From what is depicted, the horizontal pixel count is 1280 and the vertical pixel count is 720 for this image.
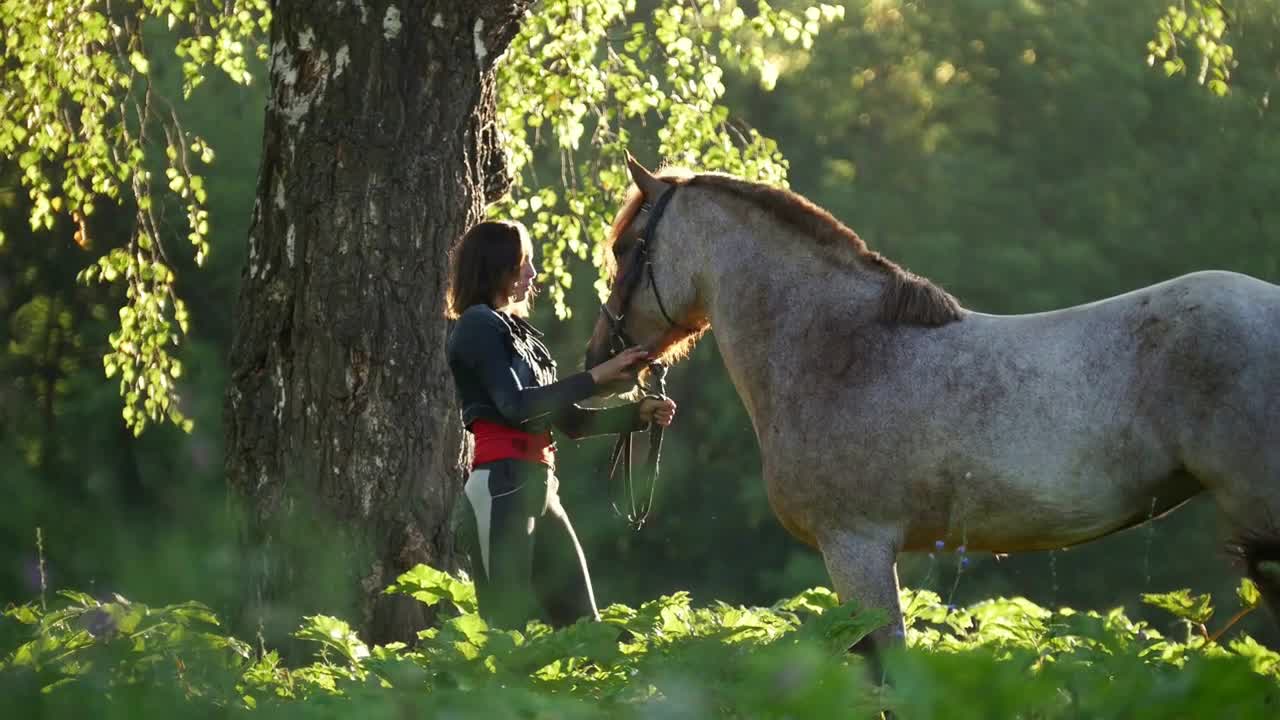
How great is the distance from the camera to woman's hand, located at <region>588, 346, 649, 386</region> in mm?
4020

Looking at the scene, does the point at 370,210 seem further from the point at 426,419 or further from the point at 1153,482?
the point at 1153,482

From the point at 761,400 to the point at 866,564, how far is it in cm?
61

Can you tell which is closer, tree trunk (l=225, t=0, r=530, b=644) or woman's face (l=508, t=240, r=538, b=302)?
woman's face (l=508, t=240, r=538, b=302)

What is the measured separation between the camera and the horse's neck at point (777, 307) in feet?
13.0

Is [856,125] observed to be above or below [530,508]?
above

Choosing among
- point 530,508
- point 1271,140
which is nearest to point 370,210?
point 530,508

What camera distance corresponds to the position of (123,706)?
3.42 ft

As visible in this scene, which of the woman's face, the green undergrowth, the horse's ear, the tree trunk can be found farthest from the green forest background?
the green undergrowth

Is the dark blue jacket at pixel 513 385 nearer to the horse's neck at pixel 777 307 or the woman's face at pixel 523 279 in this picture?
the woman's face at pixel 523 279

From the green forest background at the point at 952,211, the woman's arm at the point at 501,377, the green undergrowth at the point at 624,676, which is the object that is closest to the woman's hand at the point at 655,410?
the woman's arm at the point at 501,377

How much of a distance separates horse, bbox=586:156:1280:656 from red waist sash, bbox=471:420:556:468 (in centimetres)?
59

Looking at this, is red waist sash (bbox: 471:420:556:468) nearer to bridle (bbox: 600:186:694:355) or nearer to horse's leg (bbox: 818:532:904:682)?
bridle (bbox: 600:186:694:355)

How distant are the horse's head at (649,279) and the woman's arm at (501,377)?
44cm

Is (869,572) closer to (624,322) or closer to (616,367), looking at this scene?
(616,367)
